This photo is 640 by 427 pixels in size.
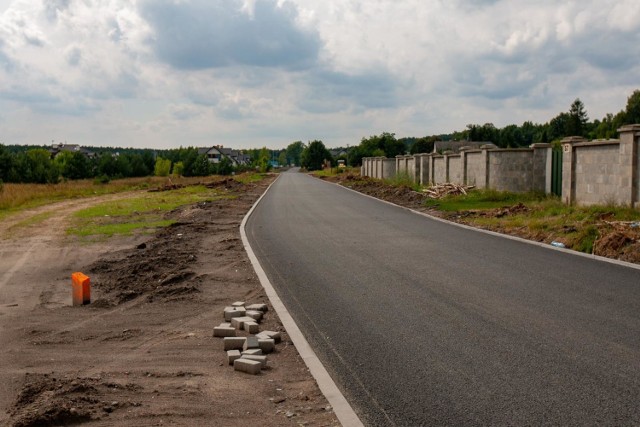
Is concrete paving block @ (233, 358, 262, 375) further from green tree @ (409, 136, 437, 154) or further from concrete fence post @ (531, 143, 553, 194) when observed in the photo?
green tree @ (409, 136, 437, 154)

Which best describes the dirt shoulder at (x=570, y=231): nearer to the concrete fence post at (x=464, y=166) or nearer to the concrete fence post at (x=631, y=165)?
the concrete fence post at (x=631, y=165)

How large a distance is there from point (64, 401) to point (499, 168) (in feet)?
80.8

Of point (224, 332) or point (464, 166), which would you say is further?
point (464, 166)

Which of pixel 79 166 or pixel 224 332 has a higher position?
pixel 79 166

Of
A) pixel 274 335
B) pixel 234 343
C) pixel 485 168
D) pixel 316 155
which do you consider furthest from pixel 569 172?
pixel 316 155

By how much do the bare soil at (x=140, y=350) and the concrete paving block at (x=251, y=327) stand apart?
0.21m

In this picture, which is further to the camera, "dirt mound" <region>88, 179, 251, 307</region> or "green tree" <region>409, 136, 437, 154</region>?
"green tree" <region>409, 136, 437, 154</region>

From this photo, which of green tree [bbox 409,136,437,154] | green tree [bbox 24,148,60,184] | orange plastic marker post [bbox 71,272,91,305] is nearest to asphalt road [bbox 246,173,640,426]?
orange plastic marker post [bbox 71,272,91,305]

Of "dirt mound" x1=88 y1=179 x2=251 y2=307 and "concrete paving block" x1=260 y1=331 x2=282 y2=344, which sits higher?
"concrete paving block" x1=260 y1=331 x2=282 y2=344

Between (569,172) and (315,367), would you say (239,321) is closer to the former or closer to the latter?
(315,367)

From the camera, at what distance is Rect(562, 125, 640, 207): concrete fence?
16.4 meters

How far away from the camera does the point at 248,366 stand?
591 cm

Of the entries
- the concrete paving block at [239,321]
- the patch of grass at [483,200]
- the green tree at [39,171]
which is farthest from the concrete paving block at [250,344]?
the green tree at [39,171]

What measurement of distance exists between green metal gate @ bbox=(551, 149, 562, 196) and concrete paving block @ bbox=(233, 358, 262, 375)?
19616 mm
